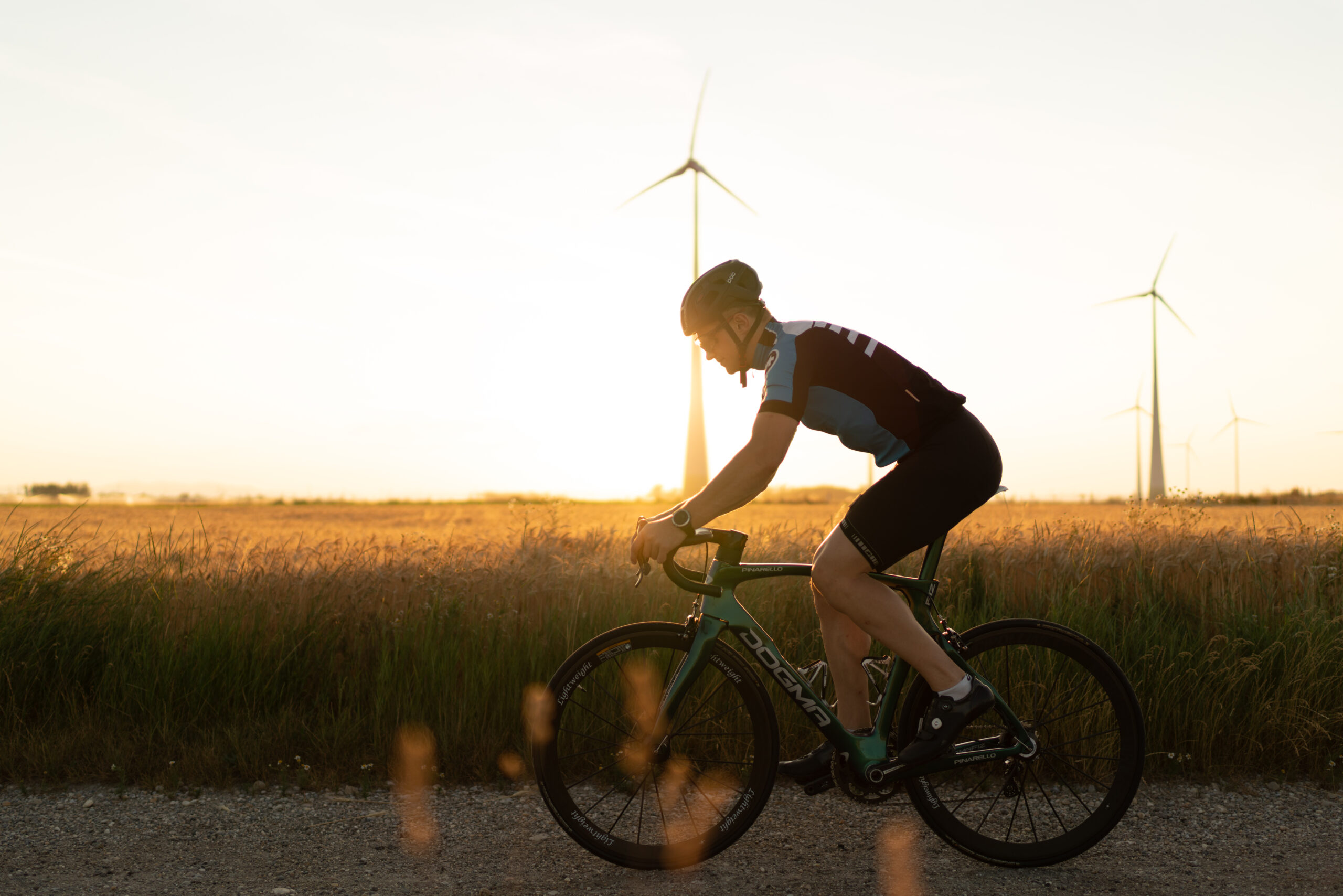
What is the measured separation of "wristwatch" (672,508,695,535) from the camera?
14.8 feet

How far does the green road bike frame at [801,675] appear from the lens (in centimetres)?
475

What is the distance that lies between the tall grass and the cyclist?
1876 mm

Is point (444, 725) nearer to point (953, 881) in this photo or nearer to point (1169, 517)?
point (953, 881)

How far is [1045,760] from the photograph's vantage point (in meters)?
5.29

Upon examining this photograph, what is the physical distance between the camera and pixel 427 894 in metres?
4.37

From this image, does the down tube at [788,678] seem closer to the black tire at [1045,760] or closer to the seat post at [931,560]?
the black tire at [1045,760]

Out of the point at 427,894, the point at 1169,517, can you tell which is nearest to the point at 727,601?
the point at 427,894

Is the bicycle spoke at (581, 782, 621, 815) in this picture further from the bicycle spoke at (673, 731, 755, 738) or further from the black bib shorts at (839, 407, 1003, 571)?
the black bib shorts at (839, 407, 1003, 571)

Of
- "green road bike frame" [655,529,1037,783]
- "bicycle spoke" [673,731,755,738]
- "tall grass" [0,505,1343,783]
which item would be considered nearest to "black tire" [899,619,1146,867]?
"green road bike frame" [655,529,1037,783]

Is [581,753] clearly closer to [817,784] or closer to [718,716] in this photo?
[718,716]

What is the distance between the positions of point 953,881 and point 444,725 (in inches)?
137

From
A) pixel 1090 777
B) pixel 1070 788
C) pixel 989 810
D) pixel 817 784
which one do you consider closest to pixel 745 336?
pixel 817 784

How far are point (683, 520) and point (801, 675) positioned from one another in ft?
3.76

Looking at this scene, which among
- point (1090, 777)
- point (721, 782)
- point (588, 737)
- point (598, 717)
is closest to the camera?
point (598, 717)
